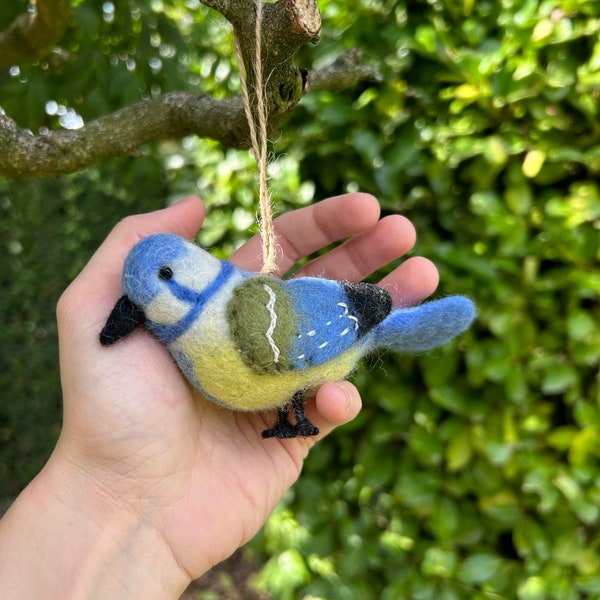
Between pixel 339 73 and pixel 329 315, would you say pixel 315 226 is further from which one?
pixel 329 315

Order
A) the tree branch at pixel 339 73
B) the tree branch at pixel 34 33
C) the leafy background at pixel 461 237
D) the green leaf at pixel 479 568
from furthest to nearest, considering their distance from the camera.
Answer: the green leaf at pixel 479 568, the leafy background at pixel 461 237, the tree branch at pixel 34 33, the tree branch at pixel 339 73

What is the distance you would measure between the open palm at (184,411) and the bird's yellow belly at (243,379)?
55mm

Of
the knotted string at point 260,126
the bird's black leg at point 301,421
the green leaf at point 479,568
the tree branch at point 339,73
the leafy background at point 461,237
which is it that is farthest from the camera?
the green leaf at point 479,568

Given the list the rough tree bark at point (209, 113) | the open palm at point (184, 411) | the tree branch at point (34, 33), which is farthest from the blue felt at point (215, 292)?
the tree branch at point (34, 33)

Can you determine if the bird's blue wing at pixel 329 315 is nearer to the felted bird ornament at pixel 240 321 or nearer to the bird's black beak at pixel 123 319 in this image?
the felted bird ornament at pixel 240 321

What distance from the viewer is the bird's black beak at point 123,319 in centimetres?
82

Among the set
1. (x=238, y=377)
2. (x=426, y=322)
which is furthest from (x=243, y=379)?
(x=426, y=322)

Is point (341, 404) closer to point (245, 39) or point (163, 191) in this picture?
point (245, 39)

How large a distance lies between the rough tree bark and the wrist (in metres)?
0.51

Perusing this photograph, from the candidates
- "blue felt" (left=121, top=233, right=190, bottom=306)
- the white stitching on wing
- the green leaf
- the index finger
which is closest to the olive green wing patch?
the white stitching on wing

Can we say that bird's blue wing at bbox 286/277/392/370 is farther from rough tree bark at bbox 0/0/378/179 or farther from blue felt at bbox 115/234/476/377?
rough tree bark at bbox 0/0/378/179

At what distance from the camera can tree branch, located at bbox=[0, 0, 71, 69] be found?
4.10 ft

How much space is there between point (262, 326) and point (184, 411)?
295mm

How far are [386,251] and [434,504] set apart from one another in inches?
29.8
